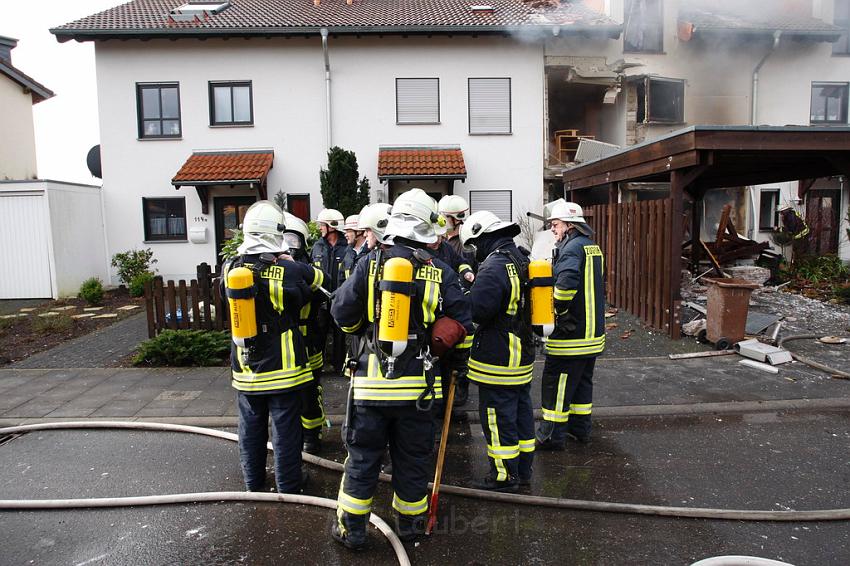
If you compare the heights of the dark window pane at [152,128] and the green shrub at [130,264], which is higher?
the dark window pane at [152,128]

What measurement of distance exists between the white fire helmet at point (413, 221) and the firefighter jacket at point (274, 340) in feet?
2.63

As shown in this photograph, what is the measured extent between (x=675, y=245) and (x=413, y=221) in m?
5.98

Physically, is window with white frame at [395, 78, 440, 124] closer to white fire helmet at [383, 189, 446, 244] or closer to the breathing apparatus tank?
white fire helmet at [383, 189, 446, 244]

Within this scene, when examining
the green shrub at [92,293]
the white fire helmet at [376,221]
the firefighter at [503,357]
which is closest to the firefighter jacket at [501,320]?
the firefighter at [503,357]

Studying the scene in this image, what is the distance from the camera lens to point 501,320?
393 cm

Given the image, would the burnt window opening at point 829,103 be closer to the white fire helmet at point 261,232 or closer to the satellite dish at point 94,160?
the white fire helmet at point 261,232

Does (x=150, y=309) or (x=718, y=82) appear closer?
(x=150, y=309)

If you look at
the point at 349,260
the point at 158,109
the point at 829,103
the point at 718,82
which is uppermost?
the point at 718,82

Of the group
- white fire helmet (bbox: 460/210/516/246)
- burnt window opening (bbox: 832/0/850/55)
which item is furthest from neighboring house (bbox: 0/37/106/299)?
burnt window opening (bbox: 832/0/850/55)

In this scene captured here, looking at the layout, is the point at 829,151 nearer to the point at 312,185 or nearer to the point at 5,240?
the point at 312,185

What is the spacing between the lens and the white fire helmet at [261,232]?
146 inches

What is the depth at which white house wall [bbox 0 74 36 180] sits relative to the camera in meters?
17.4

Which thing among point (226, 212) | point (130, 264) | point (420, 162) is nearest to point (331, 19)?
point (420, 162)

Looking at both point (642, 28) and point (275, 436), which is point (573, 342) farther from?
point (642, 28)
